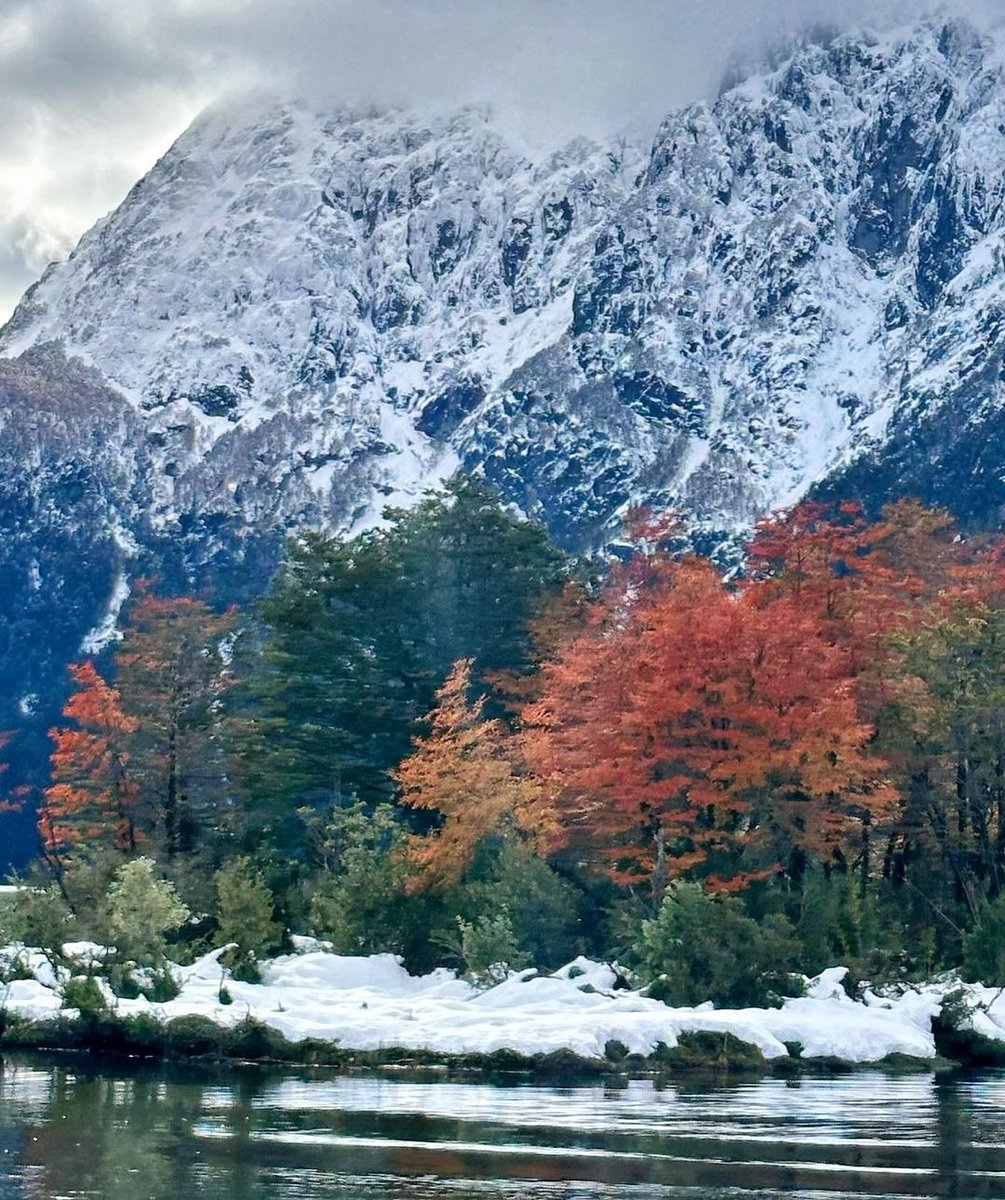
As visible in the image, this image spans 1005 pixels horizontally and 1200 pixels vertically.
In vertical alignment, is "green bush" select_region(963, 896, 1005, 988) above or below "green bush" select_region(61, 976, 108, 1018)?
above

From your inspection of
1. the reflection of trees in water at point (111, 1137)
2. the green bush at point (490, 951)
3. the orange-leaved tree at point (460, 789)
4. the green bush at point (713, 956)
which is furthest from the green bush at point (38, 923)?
the green bush at point (713, 956)

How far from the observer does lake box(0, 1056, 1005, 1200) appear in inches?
855

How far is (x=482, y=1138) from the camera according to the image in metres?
26.0

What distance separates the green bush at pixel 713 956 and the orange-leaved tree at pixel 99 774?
2794 centimetres

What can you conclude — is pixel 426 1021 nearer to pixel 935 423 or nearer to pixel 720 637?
pixel 720 637

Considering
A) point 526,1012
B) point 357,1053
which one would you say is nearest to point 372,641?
point 526,1012

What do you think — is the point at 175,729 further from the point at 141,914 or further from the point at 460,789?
the point at 141,914

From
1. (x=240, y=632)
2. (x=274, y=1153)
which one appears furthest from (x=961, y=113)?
(x=274, y=1153)

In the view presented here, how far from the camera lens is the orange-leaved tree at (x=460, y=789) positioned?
5078 centimetres

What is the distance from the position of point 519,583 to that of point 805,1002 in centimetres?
2987

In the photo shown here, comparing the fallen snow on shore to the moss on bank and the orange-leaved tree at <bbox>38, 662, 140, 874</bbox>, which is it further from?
the orange-leaved tree at <bbox>38, 662, 140, 874</bbox>

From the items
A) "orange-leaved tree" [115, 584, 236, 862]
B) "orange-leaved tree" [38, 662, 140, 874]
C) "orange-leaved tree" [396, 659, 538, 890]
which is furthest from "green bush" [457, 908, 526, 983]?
"orange-leaved tree" [38, 662, 140, 874]

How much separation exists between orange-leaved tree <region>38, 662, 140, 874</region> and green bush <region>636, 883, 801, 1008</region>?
91.7 feet

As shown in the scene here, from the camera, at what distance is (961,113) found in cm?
19375
